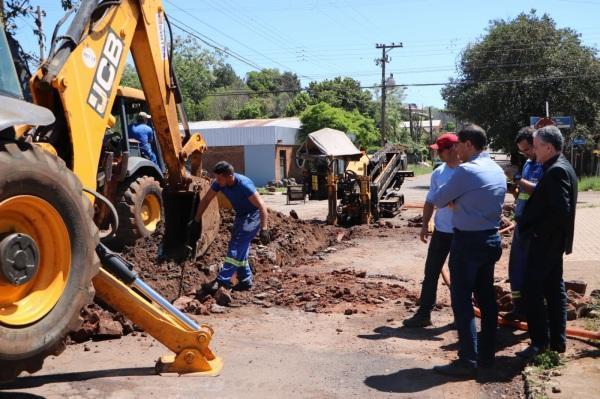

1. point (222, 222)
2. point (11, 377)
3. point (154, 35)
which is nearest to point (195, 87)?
point (222, 222)

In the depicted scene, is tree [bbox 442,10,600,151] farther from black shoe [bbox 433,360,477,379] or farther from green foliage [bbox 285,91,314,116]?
black shoe [bbox 433,360,477,379]

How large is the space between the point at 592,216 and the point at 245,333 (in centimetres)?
1392

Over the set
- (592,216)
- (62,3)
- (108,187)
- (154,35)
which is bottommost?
(592,216)

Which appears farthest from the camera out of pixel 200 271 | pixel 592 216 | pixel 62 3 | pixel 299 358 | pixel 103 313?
pixel 592 216

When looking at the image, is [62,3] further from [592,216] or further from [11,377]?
[592,216]

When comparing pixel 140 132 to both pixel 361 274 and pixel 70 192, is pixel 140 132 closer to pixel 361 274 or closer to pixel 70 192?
pixel 361 274

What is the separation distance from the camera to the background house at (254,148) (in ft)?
129

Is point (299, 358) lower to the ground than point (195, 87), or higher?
lower

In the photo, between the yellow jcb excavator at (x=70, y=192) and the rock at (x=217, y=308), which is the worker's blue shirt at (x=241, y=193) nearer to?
the yellow jcb excavator at (x=70, y=192)

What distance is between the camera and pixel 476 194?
203 inches

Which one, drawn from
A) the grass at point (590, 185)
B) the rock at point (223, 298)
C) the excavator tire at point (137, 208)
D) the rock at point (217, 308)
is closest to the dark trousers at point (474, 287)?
the rock at point (217, 308)

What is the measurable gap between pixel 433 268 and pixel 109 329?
10.6 ft

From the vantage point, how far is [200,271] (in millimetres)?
8648

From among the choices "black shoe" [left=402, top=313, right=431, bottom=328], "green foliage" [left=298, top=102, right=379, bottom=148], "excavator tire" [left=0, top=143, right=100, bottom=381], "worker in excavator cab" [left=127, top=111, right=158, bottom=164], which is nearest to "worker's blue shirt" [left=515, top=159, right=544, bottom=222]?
"black shoe" [left=402, top=313, right=431, bottom=328]
